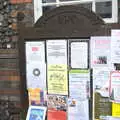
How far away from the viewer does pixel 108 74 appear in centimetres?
360

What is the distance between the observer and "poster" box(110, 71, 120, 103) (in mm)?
3576

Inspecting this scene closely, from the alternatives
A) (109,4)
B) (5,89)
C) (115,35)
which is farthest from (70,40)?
(5,89)

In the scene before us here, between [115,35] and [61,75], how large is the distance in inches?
25.5

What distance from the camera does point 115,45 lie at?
356 centimetres

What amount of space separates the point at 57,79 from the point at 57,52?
0.85 feet

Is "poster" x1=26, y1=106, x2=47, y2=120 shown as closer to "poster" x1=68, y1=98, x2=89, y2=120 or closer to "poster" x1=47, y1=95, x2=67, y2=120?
"poster" x1=47, y1=95, x2=67, y2=120

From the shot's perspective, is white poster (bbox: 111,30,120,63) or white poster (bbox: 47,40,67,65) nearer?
white poster (bbox: 111,30,120,63)


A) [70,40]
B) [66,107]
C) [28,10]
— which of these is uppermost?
[28,10]

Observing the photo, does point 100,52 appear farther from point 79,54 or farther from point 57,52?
point 57,52

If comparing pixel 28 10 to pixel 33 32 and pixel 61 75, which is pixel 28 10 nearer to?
pixel 33 32

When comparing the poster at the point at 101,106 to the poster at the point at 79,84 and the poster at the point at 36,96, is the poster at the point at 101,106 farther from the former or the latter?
the poster at the point at 36,96

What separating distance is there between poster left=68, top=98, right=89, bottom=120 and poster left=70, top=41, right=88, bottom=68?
34 centimetres

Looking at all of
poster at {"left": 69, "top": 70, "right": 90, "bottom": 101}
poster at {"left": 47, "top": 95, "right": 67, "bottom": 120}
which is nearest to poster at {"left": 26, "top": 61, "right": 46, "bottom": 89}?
poster at {"left": 47, "top": 95, "right": 67, "bottom": 120}

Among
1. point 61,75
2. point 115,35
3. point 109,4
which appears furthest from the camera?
point 109,4
